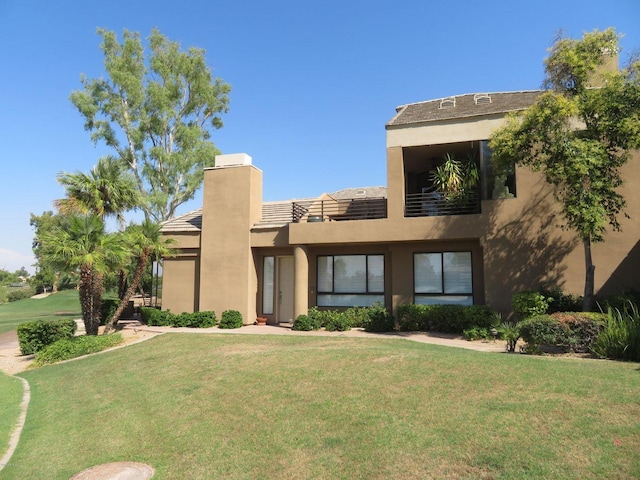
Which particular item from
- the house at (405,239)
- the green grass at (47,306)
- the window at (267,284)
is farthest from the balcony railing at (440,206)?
the green grass at (47,306)

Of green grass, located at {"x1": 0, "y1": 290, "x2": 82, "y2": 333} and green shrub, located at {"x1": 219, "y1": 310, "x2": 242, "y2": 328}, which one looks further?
green grass, located at {"x1": 0, "y1": 290, "x2": 82, "y2": 333}

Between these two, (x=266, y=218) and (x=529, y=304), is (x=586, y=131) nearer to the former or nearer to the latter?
(x=529, y=304)

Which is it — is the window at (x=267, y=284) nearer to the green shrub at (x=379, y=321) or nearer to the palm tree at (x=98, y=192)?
the green shrub at (x=379, y=321)

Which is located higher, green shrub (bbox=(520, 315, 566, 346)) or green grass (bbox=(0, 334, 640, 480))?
green shrub (bbox=(520, 315, 566, 346))

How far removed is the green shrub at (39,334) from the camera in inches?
589

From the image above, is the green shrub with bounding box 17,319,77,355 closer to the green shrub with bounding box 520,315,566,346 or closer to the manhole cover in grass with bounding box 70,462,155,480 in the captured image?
the manhole cover in grass with bounding box 70,462,155,480

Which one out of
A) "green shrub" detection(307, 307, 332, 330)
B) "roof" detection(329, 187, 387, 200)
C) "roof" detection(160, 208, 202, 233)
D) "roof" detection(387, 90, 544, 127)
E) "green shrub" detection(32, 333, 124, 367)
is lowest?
"green shrub" detection(32, 333, 124, 367)

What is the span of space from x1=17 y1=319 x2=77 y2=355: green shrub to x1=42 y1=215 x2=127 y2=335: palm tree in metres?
0.91

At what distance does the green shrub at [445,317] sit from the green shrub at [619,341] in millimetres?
4052

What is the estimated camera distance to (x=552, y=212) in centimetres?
1499

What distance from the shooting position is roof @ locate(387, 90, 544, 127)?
55.4 ft

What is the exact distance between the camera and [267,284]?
65.1 ft

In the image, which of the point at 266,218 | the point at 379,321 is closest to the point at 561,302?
the point at 379,321

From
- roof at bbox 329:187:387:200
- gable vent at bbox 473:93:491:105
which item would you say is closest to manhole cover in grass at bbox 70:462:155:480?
gable vent at bbox 473:93:491:105
